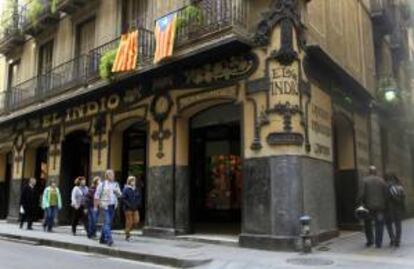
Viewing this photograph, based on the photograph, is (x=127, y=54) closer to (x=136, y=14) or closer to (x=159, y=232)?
(x=136, y=14)

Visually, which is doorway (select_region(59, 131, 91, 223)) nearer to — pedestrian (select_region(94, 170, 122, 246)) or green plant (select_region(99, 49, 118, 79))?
green plant (select_region(99, 49, 118, 79))

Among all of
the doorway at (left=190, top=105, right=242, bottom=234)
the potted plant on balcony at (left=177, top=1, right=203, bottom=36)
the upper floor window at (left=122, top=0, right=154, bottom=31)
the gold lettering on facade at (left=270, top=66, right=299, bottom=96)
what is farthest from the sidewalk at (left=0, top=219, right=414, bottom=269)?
the upper floor window at (left=122, top=0, right=154, bottom=31)

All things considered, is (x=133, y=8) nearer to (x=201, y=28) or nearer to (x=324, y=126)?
(x=201, y=28)

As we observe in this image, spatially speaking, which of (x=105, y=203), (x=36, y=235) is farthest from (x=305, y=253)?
(x=36, y=235)

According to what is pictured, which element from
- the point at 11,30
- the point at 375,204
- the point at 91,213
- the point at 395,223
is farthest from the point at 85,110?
the point at 395,223

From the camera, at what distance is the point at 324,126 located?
50.9 ft

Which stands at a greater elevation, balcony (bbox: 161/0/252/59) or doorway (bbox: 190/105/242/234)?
balcony (bbox: 161/0/252/59)

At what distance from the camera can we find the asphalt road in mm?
10820

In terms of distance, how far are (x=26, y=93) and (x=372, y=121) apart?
14992 mm

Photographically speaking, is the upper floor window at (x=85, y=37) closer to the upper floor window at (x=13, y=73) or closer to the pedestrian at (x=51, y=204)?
the pedestrian at (x=51, y=204)

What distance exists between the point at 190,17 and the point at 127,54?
275cm

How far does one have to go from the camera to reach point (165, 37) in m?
15.6

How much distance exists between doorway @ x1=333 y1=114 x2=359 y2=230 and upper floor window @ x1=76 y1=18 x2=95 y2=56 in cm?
995

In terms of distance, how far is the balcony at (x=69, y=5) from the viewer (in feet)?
68.5
